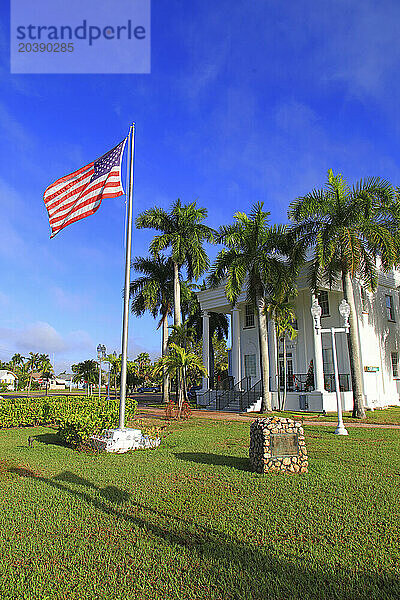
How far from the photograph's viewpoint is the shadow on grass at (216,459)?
8402 millimetres

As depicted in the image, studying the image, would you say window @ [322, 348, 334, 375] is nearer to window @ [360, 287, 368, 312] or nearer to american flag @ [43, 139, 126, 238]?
window @ [360, 287, 368, 312]

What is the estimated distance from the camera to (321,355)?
22.0 m

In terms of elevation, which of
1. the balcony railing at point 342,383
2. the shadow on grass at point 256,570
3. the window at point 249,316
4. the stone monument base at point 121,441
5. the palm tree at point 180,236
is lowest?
the shadow on grass at point 256,570

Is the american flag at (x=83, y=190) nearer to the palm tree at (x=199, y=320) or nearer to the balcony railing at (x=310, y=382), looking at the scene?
the balcony railing at (x=310, y=382)

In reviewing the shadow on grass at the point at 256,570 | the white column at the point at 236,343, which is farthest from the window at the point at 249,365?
the shadow on grass at the point at 256,570

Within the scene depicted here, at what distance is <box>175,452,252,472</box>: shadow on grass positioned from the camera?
8402mm

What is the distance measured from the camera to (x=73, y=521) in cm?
514

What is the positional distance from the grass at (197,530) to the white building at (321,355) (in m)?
14.0

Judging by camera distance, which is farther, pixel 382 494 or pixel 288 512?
pixel 382 494

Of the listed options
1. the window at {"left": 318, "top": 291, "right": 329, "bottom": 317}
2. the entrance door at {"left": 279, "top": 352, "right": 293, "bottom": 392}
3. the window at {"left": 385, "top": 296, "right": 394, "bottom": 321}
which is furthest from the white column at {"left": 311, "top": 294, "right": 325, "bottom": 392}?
the window at {"left": 385, "top": 296, "right": 394, "bottom": 321}

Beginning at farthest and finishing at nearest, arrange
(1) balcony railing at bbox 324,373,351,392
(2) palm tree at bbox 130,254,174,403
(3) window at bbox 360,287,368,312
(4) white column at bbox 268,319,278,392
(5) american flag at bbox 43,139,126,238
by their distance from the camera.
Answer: (2) palm tree at bbox 130,254,174,403
(3) window at bbox 360,287,368,312
(4) white column at bbox 268,319,278,392
(1) balcony railing at bbox 324,373,351,392
(5) american flag at bbox 43,139,126,238

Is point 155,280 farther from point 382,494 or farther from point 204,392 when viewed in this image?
point 382,494

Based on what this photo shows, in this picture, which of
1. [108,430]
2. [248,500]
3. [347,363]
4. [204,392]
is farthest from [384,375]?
[248,500]

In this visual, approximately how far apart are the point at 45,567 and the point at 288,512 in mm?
3069
